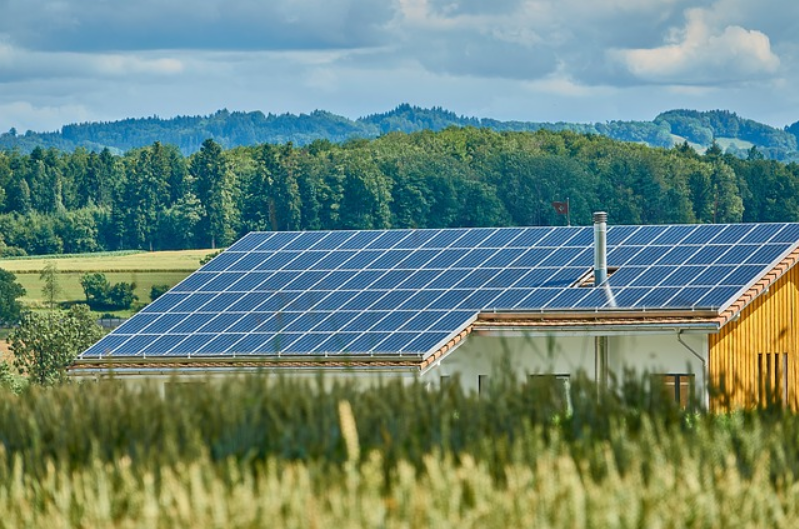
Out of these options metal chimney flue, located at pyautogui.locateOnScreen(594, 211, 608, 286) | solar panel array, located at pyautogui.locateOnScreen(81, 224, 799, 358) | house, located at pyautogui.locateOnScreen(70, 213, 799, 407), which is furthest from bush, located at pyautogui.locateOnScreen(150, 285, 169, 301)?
metal chimney flue, located at pyautogui.locateOnScreen(594, 211, 608, 286)

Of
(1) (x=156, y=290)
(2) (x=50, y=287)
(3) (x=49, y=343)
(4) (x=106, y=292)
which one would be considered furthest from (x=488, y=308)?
(4) (x=106, y=292)

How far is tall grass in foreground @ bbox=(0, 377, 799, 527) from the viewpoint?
11.1m

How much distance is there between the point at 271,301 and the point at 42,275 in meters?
136

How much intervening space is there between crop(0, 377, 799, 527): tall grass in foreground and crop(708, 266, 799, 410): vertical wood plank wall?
22183mm

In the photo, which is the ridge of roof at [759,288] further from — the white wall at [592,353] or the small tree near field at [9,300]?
the small tree near field at [9,300]

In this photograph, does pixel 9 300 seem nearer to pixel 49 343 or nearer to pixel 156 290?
pixel 156 290

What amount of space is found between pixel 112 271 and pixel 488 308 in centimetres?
14843

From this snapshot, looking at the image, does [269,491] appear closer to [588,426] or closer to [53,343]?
[588,426]

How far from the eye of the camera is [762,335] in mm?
39250

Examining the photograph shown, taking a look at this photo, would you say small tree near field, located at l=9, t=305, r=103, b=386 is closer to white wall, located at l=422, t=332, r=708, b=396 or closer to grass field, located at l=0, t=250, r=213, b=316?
grass field, located at l=0, t=250, r=213, b=316

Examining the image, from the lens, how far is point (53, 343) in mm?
113500

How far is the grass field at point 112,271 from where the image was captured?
17088 cm

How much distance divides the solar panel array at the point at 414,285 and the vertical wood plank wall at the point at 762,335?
2.95 feet

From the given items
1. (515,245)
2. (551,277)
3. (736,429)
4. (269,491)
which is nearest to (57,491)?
(269,491)
